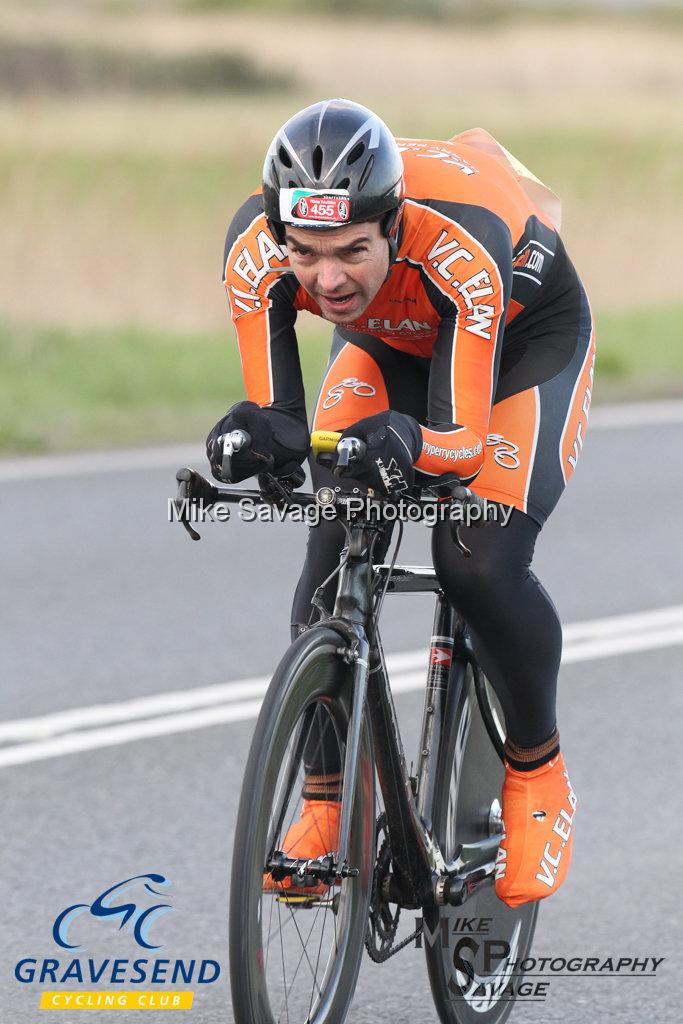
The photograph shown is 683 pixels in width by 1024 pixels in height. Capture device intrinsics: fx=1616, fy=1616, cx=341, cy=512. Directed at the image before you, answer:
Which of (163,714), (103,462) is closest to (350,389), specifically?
(163,714)

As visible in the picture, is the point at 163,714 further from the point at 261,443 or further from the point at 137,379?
the point at 137,379

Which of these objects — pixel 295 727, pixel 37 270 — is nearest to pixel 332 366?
pixel 295 727

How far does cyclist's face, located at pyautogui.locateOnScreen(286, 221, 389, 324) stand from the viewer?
320 cm

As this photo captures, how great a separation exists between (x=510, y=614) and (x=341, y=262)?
2.84ft

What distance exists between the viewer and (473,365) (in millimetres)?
3316

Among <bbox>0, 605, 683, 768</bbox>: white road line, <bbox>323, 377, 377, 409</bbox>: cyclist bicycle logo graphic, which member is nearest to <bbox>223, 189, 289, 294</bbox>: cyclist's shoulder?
<bbox>323, 377, 377, 409</bbox>: cyclist bicycle logo graphic

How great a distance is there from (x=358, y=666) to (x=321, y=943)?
0.61m

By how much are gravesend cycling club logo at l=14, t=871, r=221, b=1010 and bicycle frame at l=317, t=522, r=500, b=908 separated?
28.9 inches

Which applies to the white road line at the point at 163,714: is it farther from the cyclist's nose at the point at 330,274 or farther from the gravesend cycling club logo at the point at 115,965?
the cyclist's nose at the point at 330,274

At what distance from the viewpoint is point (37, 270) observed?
688 inches

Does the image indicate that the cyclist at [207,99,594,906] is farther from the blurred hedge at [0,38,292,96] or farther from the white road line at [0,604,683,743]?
the blurred hedge at [0,38,292,96]

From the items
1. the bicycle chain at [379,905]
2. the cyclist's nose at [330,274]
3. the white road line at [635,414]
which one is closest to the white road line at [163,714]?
the bicycle chain at [379,905]

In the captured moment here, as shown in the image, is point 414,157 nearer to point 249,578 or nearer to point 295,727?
point 295,727

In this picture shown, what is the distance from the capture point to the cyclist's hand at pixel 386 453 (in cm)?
298
